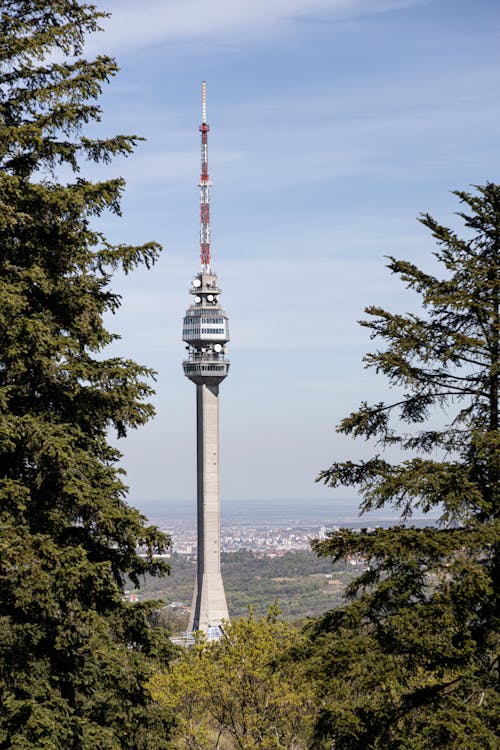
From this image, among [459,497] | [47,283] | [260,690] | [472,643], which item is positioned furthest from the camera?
[260,690]

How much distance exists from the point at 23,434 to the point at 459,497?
600 cm

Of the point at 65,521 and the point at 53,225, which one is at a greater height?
the point at 53,225

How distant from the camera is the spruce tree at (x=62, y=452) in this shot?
1400cm

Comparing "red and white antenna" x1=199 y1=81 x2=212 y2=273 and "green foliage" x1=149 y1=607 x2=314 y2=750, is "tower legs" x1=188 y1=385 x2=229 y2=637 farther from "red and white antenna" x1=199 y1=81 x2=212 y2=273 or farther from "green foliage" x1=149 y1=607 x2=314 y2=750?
"green foliage" x1=149 y1=607 x2=314 y2=750

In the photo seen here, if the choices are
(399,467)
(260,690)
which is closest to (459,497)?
(399,467)

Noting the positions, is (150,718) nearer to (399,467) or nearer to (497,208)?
(399,467)

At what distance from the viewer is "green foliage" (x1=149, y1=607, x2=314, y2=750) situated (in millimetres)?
26562

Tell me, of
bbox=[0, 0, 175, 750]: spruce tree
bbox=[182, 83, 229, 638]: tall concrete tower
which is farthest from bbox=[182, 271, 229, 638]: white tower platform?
bbox=[0, 0, 175, 750]: spruce tree

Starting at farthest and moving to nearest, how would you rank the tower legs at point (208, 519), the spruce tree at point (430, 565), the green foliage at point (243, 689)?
the tower legs at point (208, 519)
the green foliage at point (243, 689)
the spruce tree at point (430, 565)

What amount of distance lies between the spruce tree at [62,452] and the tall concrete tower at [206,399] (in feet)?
414

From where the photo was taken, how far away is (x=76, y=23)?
16234mm

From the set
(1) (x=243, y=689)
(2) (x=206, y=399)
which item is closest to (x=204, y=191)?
(2) (x=206, y=399)

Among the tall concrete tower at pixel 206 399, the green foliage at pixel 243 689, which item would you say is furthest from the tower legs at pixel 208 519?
the green foliage at pixel 243 689

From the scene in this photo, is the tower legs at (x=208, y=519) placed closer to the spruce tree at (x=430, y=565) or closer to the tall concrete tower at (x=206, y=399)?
the tall concrete tower at (x=206, y=399)
